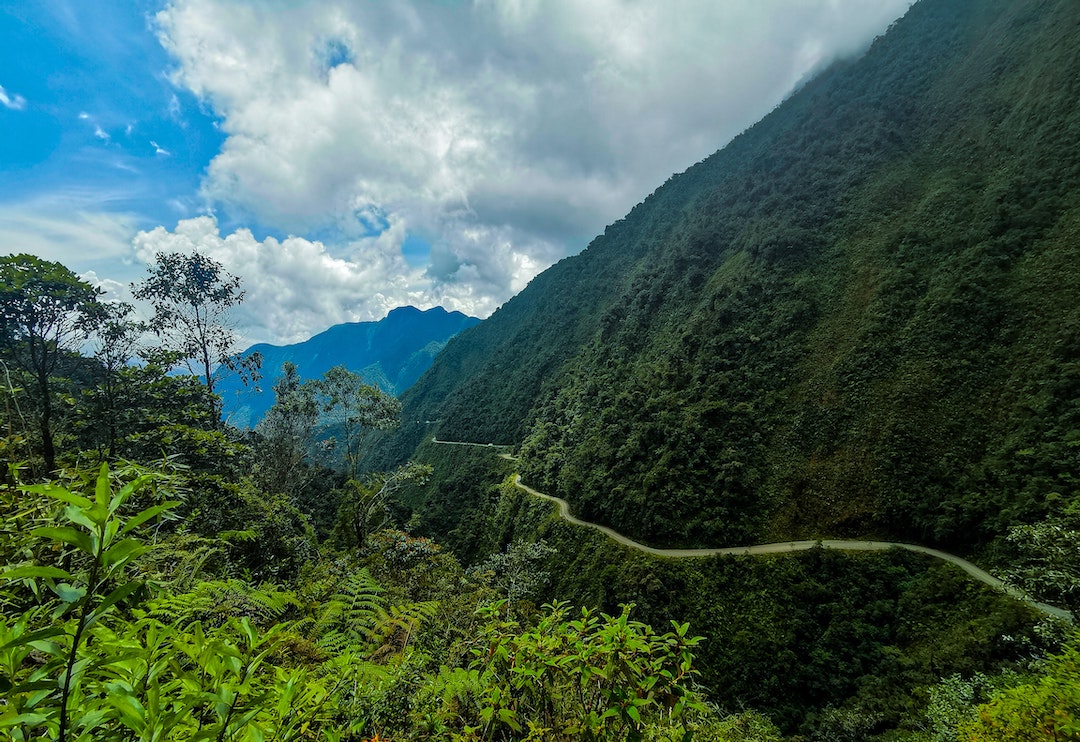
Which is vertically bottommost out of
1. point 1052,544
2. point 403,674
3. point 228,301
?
point 1052,544

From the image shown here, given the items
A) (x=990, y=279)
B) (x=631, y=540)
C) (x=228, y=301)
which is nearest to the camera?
(x=228, y=301)

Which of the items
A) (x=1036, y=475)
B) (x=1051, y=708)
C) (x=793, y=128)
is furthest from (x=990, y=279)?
(x=793, y=128)

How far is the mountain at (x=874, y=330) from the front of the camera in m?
28.9

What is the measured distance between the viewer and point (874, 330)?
122 feet

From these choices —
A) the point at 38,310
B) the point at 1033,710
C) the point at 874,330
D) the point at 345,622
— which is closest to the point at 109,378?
the point at 38,310

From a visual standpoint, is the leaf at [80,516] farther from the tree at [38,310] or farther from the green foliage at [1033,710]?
the tree at [38,310]

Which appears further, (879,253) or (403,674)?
(879,253)

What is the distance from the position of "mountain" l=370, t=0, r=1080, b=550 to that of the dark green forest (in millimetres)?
268

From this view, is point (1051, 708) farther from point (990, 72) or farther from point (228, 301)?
point (990, 72)

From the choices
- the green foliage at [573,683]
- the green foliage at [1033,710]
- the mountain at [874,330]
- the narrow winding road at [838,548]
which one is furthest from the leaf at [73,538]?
the mountain at [874,330]

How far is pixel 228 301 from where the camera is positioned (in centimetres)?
1575

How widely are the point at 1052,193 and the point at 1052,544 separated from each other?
116 feet

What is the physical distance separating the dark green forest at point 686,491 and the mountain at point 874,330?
268mm

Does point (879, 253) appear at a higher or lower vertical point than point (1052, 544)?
A: higher
